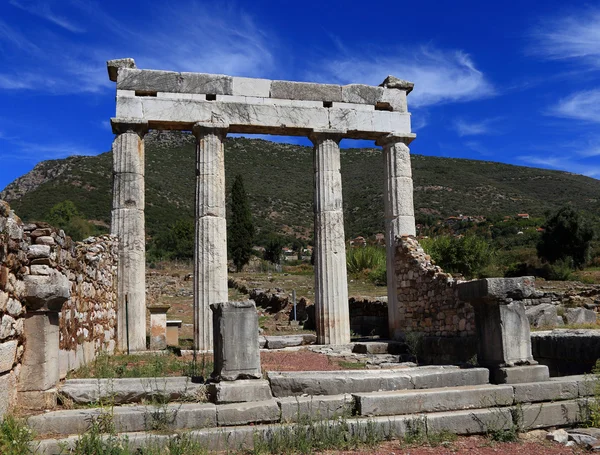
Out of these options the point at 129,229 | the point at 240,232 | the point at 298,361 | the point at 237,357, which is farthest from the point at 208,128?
the point at 240,232

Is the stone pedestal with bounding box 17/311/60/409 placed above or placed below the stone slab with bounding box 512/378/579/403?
above

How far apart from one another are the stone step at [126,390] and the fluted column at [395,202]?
8693 millimetres

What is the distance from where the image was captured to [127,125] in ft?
43.3

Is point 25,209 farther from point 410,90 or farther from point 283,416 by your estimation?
point 283,416

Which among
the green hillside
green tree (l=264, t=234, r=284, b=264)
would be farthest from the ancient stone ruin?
the green hillside

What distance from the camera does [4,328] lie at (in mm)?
5211

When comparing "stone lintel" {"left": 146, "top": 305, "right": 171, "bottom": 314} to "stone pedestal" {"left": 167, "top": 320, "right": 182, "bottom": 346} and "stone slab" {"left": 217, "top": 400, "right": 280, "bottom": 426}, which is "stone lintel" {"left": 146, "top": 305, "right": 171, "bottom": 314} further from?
"stone slab" {"left": 217, "top": 400, "right": 280, "bottom": 426}

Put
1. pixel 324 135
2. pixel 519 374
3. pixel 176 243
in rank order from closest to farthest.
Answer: pixel 519 374
pixel 324 135
pixel 176 243

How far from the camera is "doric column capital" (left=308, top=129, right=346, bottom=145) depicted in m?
14.2

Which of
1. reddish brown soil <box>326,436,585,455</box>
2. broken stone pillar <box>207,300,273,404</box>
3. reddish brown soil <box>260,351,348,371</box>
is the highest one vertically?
broken stone pillar <box>207,300,273,404</box>

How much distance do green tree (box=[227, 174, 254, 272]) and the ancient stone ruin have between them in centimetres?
2620

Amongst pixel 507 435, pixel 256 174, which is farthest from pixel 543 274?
pixel 256 174

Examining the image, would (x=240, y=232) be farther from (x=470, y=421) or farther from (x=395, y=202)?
(x=470, y=421)

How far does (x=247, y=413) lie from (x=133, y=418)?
1.21 meters
